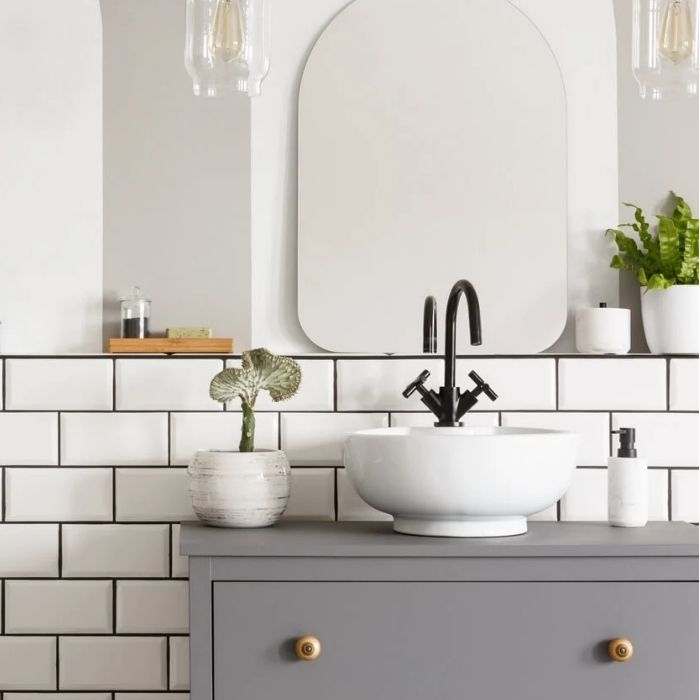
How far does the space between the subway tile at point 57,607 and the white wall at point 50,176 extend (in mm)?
489

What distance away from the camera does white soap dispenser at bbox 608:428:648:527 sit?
1.72 metres

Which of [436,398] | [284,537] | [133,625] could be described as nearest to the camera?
Result: [284,537]

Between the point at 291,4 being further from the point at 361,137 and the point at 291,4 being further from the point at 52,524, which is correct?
the point at 52,524

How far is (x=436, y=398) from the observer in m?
1.81

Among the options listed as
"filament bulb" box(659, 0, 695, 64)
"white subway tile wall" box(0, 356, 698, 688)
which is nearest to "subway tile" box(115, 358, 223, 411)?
"white subway tile wall" box(0, 356, 698, 688)

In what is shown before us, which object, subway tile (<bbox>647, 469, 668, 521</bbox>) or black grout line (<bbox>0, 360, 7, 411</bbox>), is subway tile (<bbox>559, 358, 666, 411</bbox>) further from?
black grout line (<bbox>0, 360, 7, 411</bbox>)

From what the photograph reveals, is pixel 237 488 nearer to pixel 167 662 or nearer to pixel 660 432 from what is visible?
pixel 167 662

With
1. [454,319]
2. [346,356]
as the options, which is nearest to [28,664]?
[346,356]

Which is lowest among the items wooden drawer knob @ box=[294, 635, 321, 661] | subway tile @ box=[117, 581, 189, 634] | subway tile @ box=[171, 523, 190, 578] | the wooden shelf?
subway tile @ box=[117, 581, 189, 634]

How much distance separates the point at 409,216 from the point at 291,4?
1.73 feet

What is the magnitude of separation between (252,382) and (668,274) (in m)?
0.89

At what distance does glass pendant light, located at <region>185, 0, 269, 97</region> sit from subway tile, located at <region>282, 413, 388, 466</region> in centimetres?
67

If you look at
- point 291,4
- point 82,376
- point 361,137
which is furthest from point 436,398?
point 291,4

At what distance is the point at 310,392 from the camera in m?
1.94
